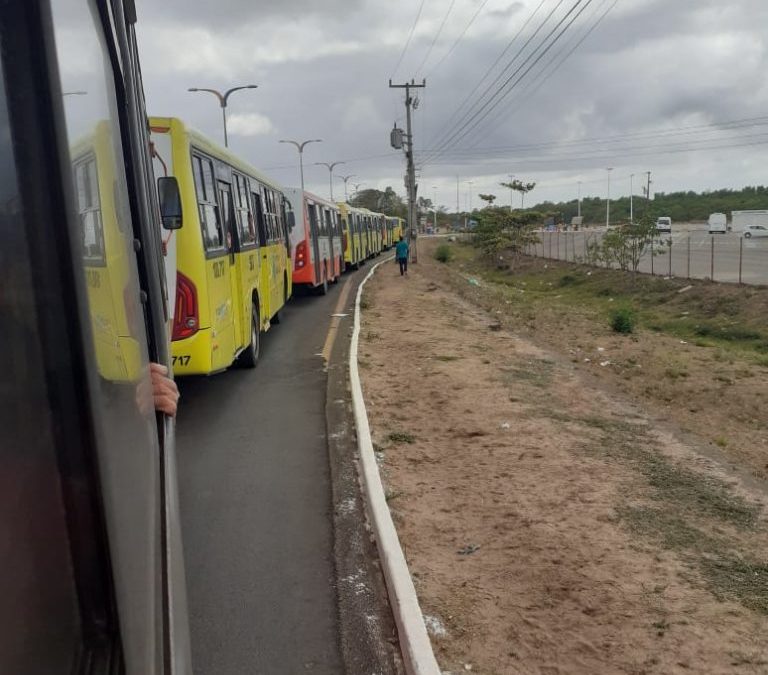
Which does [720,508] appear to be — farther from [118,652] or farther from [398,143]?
[398,143]

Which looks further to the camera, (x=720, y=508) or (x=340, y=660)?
(x=720, y=508)

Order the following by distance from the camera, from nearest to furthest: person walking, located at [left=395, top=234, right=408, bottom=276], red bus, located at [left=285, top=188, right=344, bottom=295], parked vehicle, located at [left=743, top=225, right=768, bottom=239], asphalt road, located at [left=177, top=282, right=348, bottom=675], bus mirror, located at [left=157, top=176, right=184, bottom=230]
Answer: asphalt road, located at [left=177, top=282, right=348, bottom=675] < bus mirror, located at [left=157, top=176, right=184, bottom=230] < red bus, located at [left=285, top=188, right=344, bottom=295] < person walking, located at [left=395, top=234, right=408, bottom=276] < parked vehicle, located at [left=743, top=225, right=768, bottom=239]

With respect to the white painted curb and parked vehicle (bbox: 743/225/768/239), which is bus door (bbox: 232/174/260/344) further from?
parked vehicle (bbox: 743/225/768/239)

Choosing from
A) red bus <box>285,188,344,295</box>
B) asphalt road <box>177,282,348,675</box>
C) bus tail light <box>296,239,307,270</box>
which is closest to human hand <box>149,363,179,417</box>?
asphalt road <box>177,282,348,675</box>

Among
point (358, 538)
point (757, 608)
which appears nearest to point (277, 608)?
point (358, 538)

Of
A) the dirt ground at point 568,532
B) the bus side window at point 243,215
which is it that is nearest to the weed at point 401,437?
the dirt ground at point 568,532

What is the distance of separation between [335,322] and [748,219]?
5988 cm

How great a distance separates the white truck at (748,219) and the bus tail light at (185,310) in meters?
62.9

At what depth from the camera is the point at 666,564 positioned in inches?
167

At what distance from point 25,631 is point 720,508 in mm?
5062

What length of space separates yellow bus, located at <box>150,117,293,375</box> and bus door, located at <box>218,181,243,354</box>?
1 centimetres

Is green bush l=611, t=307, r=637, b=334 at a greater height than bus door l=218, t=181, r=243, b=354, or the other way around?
bus door l=218, t=181, r=243, b=354

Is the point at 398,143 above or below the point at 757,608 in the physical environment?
above

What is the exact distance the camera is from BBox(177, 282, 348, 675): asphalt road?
374 centimetres
